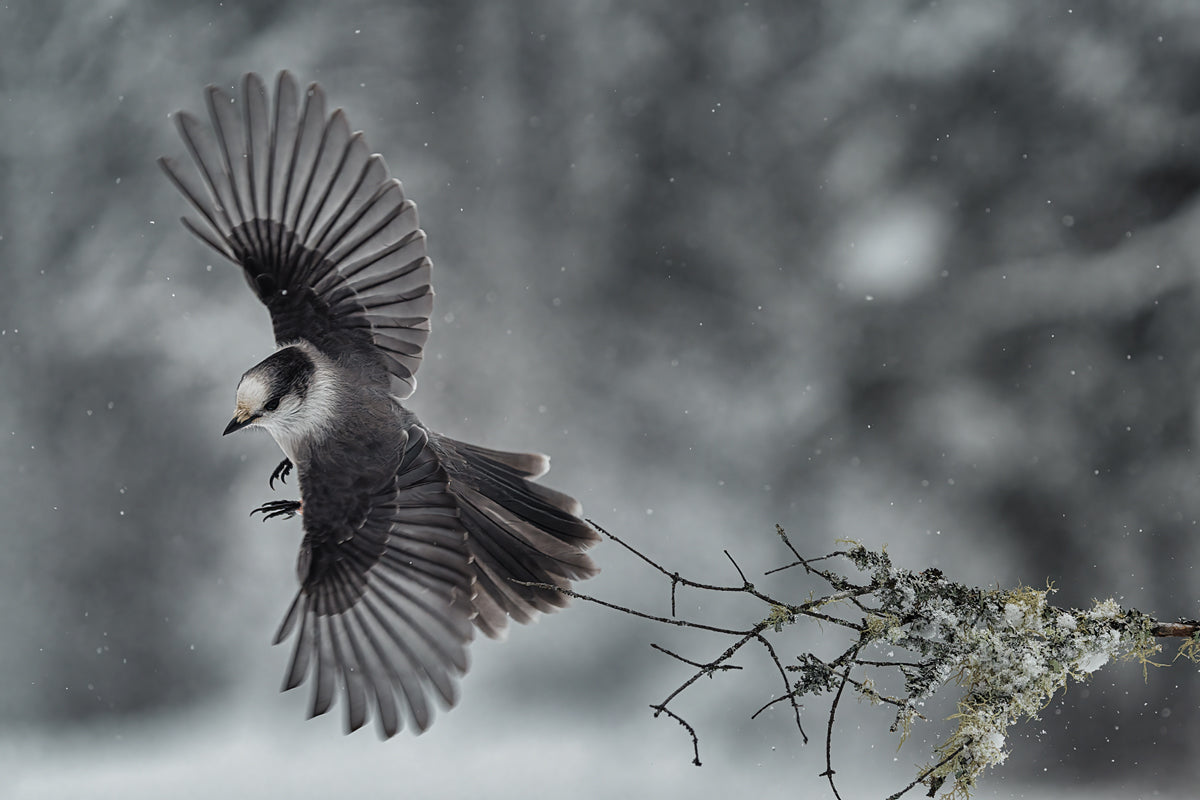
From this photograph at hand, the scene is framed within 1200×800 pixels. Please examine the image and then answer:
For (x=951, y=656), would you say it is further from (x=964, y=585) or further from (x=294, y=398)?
(x=294, y=398)

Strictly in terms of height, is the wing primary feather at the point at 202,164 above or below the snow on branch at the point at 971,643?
above

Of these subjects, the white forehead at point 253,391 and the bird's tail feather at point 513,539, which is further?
the bird's tail feather at point 513,539

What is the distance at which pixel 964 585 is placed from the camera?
3.80ft

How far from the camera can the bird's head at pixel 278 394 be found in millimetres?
1329

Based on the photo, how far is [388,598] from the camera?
153 centimetres

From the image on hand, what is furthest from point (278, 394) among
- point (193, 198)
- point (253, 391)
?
point (193, 198)

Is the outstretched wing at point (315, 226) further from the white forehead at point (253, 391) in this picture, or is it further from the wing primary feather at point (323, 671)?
the wing primary feather at point (323, 671)

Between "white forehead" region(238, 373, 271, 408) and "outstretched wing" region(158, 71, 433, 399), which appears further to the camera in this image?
"outstretched wing" region(158, 71, 433, 399)

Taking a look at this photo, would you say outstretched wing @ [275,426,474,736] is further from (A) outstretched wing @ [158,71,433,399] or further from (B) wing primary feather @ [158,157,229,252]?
(B) wing primary feather @ [158,157,229,252]

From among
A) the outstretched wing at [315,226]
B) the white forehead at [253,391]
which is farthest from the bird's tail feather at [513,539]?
the white forehead at [253,391]

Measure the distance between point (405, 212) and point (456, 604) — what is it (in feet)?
2.20

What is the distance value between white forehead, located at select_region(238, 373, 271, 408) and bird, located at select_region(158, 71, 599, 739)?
6cm

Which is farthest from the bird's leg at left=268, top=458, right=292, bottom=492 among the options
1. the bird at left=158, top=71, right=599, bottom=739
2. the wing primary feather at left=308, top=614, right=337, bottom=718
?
the wing primary feather at left=308, top=614, right=337, bottom=718

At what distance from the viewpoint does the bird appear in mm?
1441
